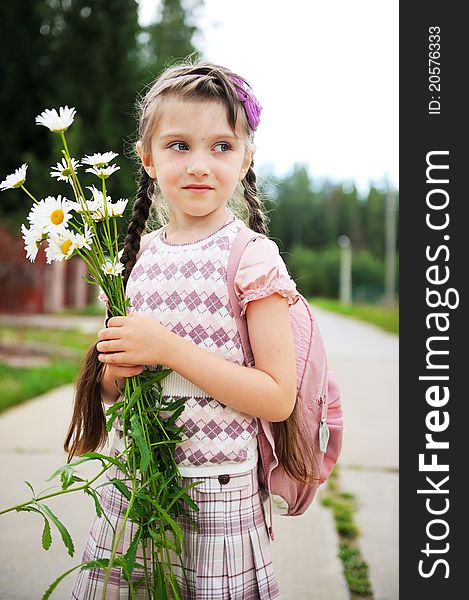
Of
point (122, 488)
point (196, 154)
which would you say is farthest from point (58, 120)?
point (122, 488)

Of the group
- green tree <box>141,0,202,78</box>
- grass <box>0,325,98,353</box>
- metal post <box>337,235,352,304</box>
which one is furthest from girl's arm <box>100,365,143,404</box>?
metal post <box>337,235,352,304</box>

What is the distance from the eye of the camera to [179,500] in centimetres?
145

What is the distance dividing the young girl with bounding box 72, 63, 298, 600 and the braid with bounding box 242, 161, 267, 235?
5.5 inches

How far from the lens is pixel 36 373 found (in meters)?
5.68

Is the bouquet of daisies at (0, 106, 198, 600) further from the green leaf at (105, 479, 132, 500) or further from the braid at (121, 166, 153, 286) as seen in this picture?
the braid at (121, 166, 153, 286)

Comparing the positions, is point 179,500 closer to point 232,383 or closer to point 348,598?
point 232,383

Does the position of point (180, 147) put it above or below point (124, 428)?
above

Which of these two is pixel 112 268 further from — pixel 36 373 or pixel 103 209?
pixel 36 373

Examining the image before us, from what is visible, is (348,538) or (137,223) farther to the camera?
(348,538)

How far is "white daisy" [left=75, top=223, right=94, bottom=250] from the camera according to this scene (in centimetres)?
136

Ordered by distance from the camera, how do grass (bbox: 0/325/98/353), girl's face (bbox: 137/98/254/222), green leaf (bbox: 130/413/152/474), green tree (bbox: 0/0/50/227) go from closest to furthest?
green leaf (bbox: 130/413/152/474) → girl's face (bbox: 137/98/254/222) → grass (bbox: 0/325/98/353) → green tree (bbox: 0/0/50/227)

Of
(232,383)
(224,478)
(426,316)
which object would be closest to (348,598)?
(426,316)

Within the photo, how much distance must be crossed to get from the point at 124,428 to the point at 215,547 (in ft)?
0.91

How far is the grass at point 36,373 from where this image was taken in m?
4.90
